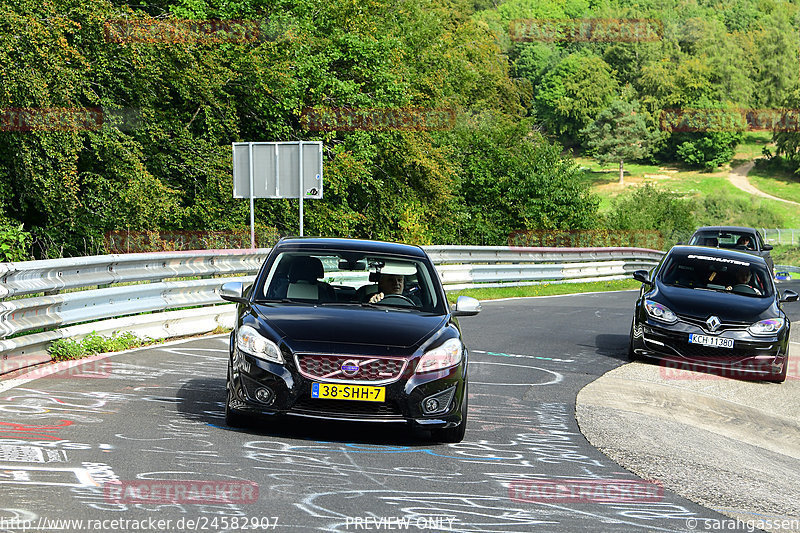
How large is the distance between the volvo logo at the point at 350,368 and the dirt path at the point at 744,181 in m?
125

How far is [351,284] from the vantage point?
8.79 metres

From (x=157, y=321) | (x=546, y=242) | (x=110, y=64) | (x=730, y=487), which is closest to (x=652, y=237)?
(x=546, y=242)

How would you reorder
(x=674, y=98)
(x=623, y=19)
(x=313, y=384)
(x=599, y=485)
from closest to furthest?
(x=599, y=485)
(x=313, y=384)
(x=674, y=98)
(x=623, y=19)

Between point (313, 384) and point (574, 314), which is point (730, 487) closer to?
point (313, 384)

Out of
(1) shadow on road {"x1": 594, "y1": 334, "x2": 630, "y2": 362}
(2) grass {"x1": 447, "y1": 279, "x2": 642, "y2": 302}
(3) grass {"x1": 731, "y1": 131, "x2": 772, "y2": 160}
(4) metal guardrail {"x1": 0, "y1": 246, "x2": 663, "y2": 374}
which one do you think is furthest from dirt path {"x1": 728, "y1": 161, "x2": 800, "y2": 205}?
(4) metal guardrail {"x1": 0, "y1": 246, "x2": 663, "y2": 374}

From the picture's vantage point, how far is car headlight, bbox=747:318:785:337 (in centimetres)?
1270

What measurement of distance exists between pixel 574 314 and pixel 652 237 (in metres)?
38.8

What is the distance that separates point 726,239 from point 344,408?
59.9 feet

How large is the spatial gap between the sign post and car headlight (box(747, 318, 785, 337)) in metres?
12.9

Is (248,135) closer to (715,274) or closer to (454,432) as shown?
(715,274)

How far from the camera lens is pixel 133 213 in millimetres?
25719
